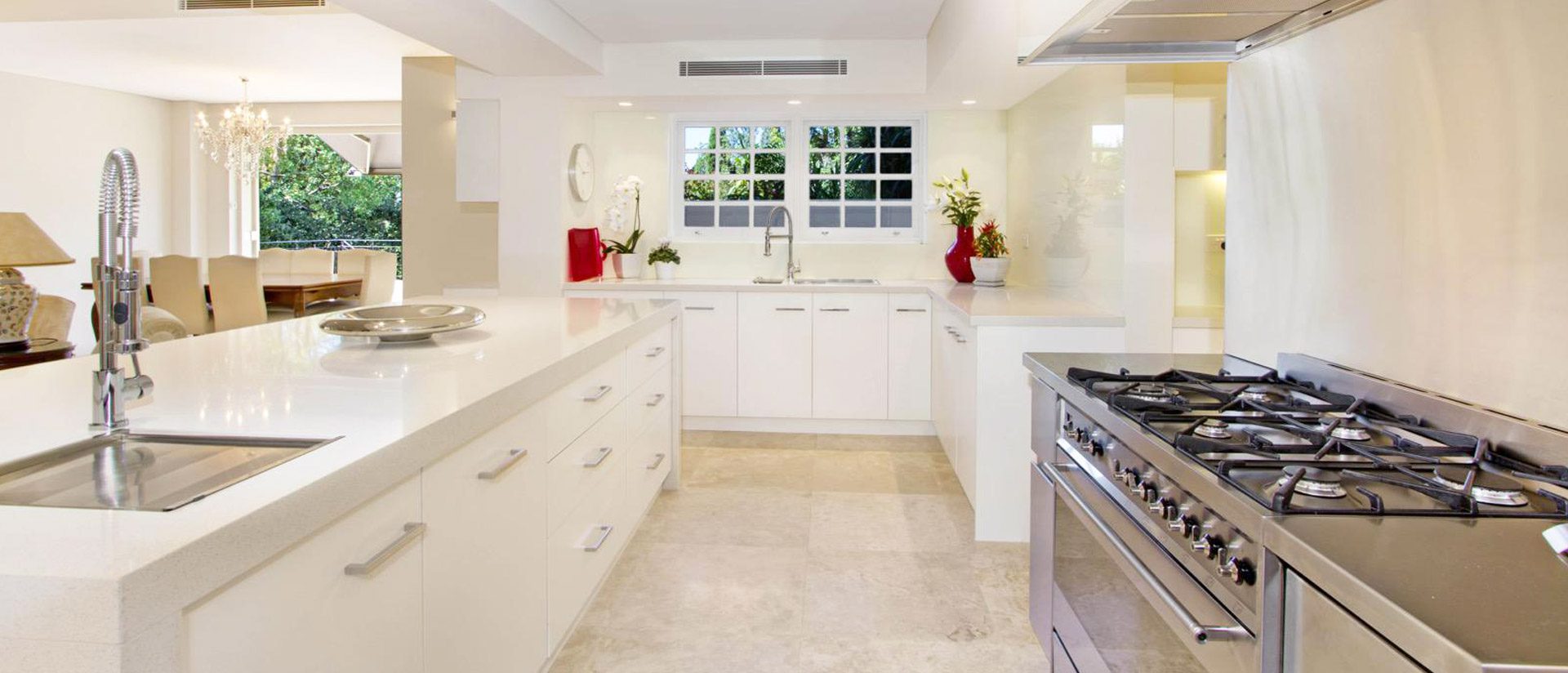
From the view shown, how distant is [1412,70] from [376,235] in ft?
43.9

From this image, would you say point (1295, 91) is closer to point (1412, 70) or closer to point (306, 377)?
point (1412, 70)

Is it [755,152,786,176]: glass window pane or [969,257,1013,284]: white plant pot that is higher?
[755,152,786,176]: glass window pane

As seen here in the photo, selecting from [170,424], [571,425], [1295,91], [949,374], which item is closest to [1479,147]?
[1295,91]

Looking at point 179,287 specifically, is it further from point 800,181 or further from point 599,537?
point 599,537

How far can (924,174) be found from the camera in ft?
17.6

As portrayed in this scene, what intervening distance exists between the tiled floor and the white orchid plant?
173cm

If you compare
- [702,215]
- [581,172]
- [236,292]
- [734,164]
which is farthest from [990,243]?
[236,292]

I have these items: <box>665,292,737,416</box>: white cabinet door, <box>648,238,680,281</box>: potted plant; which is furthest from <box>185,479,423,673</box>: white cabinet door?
<box>648,238,680,281</box>: potted plant

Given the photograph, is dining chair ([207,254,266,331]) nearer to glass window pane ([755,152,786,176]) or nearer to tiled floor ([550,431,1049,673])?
glass window pane ([755,152,786,176])

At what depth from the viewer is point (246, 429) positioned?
4.24 feet

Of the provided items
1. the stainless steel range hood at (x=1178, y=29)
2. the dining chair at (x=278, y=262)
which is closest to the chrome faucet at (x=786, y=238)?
the stainless steel range hood at (x=1178, y=29)

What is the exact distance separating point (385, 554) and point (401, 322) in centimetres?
121

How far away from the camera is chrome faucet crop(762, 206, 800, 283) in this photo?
534 centimetres

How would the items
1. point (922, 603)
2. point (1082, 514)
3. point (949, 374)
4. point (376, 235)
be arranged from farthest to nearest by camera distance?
1. point (376, 235)
2. point (949, 374)
3. point (922, 603)
4. point (1082, 514)
